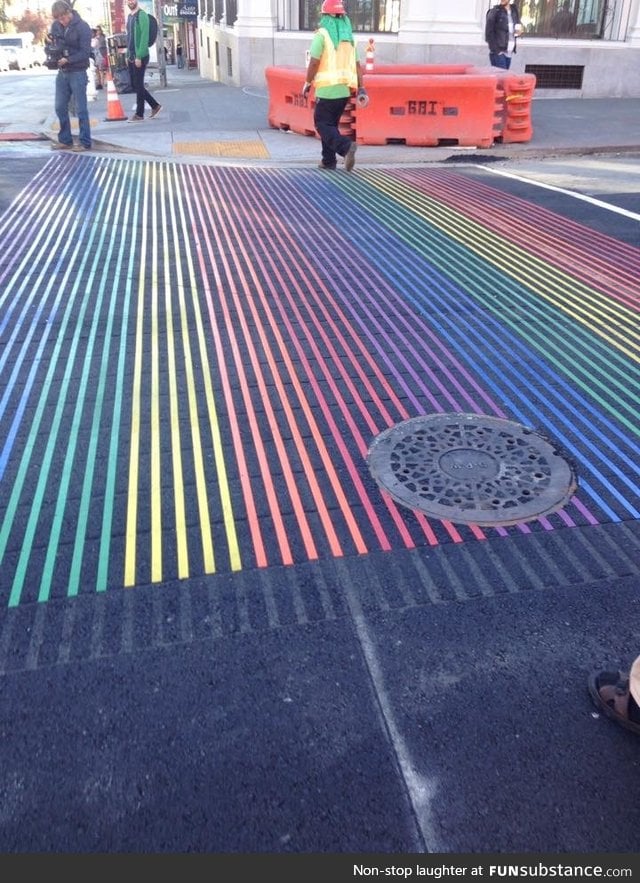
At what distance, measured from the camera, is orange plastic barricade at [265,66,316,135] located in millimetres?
13796

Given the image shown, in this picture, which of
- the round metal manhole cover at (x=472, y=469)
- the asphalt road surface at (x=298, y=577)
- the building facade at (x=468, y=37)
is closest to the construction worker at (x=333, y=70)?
the asphalt road surface at (x=298, y=577)

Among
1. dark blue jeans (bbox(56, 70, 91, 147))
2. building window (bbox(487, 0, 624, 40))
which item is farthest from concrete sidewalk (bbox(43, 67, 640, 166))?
building window (bbox(487, 0, 624, 40))

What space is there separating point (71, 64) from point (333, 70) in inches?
173

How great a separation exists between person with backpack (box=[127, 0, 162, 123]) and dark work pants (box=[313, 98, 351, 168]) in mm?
6473

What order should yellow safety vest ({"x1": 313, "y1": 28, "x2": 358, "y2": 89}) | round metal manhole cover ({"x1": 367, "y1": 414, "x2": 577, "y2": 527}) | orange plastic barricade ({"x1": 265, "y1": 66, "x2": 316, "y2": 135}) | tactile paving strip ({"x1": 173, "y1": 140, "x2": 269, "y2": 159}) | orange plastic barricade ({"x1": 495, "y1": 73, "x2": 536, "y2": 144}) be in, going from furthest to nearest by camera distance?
orange plastic barricade ({"x1": 265, "y1": 66, "x2": 316, "y2": 135}), orange plastic barricade ({"x1": 495, "y1": 73, "x2": 536, "y2": 144}), tactile paving strip ({"x1": 173, "y1": 140, "x2": 269, "y2": 159}), yellow safety vest ({"x1": 313, "y1": 28, "x2": 358, "y2": 89}), round metal manhole cover ({"x1": 367, "y1": 414, "x2": 577, "y2": 527})

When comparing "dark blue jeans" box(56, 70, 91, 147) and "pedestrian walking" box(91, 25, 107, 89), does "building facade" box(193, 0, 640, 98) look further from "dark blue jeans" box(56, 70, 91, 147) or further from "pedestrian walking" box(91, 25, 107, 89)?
"dark blue jeans" box(56, 70, 91, 147)

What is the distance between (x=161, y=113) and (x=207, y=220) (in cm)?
1050

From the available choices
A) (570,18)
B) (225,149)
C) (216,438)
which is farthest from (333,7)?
(570,18)

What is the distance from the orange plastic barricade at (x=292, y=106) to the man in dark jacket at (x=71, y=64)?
354cm

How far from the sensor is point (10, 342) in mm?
5402

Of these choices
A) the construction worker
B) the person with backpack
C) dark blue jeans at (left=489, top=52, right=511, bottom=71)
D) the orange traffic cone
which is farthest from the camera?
the orange traffic cone

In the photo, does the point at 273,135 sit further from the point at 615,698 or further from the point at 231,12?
the point at 615,698

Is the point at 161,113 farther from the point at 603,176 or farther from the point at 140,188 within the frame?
the point at 603,176

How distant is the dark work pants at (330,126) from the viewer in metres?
10.7
